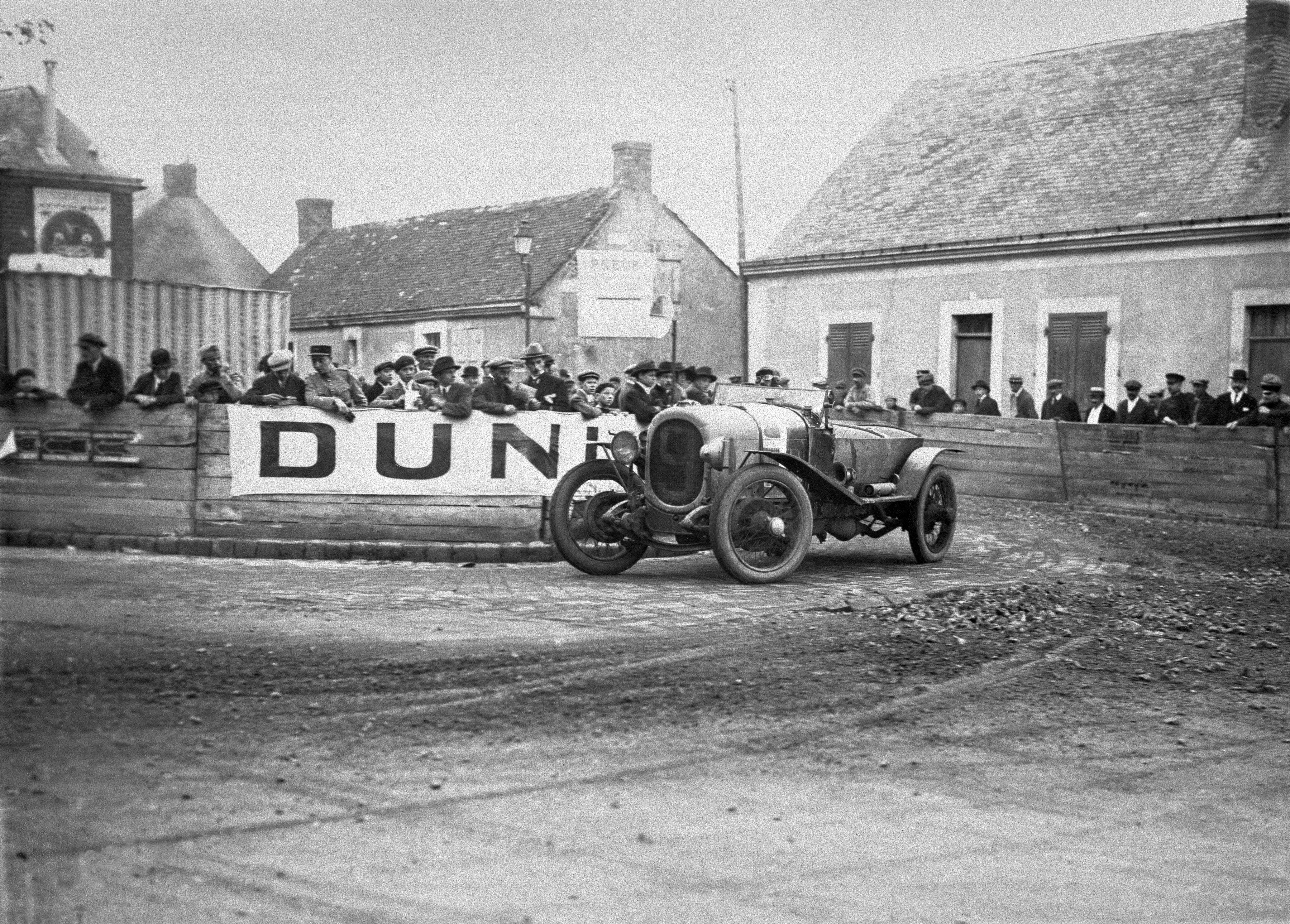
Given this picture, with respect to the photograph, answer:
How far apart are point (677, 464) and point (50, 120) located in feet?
20.9

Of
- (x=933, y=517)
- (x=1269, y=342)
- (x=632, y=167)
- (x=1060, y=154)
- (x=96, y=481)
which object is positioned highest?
(x=632, y=167)

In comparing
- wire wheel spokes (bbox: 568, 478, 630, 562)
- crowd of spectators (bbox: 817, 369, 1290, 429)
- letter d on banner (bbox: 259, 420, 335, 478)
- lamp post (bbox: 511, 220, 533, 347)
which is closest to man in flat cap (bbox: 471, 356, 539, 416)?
letter d on banner (bbox: 259, 420, 335, 478)

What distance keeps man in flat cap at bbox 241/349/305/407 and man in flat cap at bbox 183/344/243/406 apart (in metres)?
0.15

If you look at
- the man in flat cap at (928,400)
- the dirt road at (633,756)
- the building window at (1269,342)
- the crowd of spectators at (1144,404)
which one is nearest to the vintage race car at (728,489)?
the dirt road at (633,756)

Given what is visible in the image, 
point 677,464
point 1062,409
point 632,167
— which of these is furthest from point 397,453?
point 632,167

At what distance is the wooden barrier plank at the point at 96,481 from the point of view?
462 inches

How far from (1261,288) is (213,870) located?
68.9ft

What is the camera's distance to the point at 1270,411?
16672 millimetres

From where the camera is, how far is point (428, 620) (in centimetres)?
855

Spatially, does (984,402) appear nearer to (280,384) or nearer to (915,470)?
(915,470)

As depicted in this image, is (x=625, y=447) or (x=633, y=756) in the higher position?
(x=625, y=447)

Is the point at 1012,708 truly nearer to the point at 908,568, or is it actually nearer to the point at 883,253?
the point at 908,568

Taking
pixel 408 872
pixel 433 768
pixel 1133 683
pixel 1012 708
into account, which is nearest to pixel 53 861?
pixel 408 872

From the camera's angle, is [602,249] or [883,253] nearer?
[883,253]
